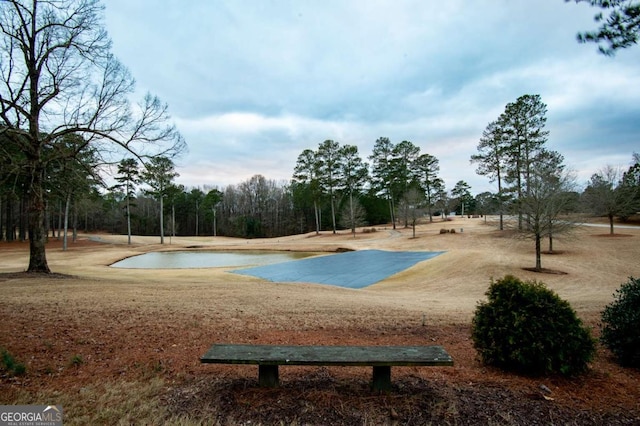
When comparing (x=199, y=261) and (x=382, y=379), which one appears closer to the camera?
(x=382, y=379)

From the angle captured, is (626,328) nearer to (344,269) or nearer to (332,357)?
(332,357)

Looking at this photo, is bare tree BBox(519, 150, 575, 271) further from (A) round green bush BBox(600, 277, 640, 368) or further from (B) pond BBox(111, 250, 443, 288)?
(A) round green bush BBox(600, 277, 640, 368)

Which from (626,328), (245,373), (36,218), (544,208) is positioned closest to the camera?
(245,373)

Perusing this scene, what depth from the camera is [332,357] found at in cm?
334

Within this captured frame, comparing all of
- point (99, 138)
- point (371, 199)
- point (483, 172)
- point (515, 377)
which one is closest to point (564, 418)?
point (515, 377)

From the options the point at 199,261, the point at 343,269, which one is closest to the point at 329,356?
the point at 343,269

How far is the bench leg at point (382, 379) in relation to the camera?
3311 millimetres

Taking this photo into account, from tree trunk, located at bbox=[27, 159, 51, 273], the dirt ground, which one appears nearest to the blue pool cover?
the dirt ground

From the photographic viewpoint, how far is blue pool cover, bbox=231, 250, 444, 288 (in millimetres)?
18203

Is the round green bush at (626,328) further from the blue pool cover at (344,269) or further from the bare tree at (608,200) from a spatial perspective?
the bare tree at (608,200)

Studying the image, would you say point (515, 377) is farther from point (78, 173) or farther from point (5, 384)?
point (78, 173)

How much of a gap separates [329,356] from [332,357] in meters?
0.05

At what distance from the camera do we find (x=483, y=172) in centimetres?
3541

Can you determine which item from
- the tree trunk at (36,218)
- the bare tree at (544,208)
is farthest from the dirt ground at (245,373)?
the bare tree at (544,208)
